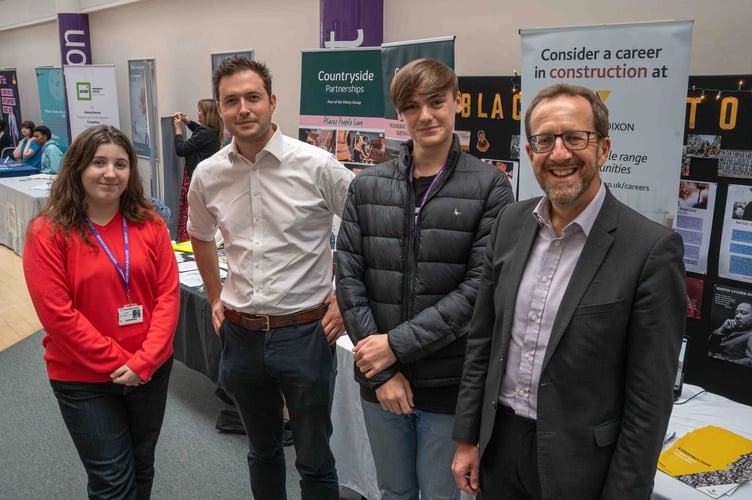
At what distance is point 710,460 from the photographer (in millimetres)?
1718

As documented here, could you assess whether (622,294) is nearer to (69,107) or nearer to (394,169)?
(394,169)

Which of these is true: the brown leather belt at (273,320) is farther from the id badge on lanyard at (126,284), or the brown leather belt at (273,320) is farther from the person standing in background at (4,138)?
the person standing in background at (4,138)

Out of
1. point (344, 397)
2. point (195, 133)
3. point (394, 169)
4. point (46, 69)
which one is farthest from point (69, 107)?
point (394, 169)

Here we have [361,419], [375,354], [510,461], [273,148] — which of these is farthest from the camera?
[361,419]

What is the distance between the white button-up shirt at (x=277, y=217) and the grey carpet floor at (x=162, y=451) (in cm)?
107

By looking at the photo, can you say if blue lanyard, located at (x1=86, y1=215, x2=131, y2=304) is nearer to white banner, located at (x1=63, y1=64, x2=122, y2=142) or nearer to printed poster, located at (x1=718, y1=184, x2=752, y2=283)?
printed poster, located at (x1=718, y1=184, x2=752, y2=283)

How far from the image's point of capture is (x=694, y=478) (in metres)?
1.64

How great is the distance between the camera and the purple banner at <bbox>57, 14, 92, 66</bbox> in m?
8.64

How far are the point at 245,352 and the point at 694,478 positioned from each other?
4.48 feet

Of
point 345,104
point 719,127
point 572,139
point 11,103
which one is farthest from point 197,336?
point 11,103

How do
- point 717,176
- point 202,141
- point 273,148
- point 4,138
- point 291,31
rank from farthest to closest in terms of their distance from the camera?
point 4,138 → point 291,31 → point 202,141 → point 717,176 → point 273,148

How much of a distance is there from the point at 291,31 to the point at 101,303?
13.7 feet

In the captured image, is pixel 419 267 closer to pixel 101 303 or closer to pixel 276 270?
pixel 276 270

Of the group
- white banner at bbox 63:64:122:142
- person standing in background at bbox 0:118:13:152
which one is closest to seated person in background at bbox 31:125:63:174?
white banner at bbox 63:64:122:142
